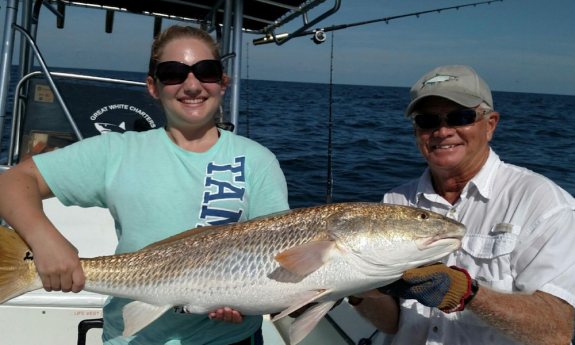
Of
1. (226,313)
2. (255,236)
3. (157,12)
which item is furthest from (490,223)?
(157,12)

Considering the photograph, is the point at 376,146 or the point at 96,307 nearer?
the point at 96,307

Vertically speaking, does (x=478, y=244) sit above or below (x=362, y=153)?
below

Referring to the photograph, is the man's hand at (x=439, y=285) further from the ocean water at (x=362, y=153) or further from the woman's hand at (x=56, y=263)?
the ocean water at (x=362, y=153)

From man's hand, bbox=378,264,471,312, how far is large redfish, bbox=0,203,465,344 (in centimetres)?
5

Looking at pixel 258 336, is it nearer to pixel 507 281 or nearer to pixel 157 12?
pixel 507 281

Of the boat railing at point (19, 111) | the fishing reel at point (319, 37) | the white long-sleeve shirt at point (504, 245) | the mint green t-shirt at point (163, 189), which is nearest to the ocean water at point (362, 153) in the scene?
the fishing reel at point (319, 37)

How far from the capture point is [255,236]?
93.4 inches

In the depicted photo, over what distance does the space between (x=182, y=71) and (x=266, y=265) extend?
3.36ft

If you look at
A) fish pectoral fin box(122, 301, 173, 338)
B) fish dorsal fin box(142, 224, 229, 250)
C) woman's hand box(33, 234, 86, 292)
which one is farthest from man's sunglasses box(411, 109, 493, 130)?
woman's hand box(33, 234, 86, 292)

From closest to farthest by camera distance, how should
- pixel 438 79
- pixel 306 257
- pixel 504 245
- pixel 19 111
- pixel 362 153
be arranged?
pixel 306 257 < pixel 504 245 < pixel 438 79 < pixel 19 111 < pixel 362 153

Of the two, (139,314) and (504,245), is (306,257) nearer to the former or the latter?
(139,314)

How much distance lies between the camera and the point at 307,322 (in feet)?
7.65

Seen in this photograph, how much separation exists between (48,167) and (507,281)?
2.33 metres

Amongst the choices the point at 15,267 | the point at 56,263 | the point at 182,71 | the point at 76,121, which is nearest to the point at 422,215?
the point at 182,71
